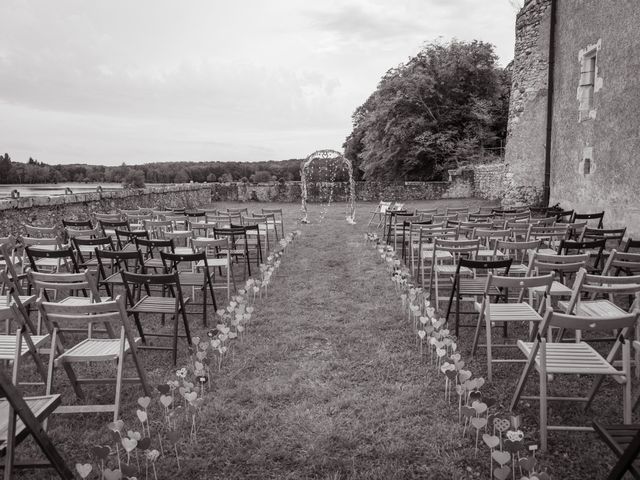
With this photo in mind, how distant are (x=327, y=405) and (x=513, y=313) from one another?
1.73 m

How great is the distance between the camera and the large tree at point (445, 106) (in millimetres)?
25031

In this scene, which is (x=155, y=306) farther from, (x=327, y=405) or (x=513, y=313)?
(x=513, y=313)

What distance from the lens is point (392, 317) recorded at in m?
5.21

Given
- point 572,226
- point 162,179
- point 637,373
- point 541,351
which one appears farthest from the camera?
point 162,179

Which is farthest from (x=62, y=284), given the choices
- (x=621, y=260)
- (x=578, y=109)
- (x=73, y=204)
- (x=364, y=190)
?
(x=364, y=190)

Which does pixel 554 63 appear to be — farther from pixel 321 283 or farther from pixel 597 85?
pixel 321 283

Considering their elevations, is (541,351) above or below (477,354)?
above

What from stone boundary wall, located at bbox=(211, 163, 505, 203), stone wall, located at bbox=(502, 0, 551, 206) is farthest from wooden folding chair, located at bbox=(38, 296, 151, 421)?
stone boundary wall, located at bbox=(211, 163, 505, 203)

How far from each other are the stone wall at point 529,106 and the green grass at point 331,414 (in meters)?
10.9

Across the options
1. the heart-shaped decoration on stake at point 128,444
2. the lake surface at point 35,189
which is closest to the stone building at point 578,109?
the heart-shaped decoration on stake at point 128,444

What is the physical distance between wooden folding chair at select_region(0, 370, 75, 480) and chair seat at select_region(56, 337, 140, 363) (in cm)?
53

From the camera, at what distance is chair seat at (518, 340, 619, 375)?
9.02 feet

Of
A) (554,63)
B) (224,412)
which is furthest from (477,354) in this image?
(554,63)

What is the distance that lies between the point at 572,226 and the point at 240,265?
5.31 metres
